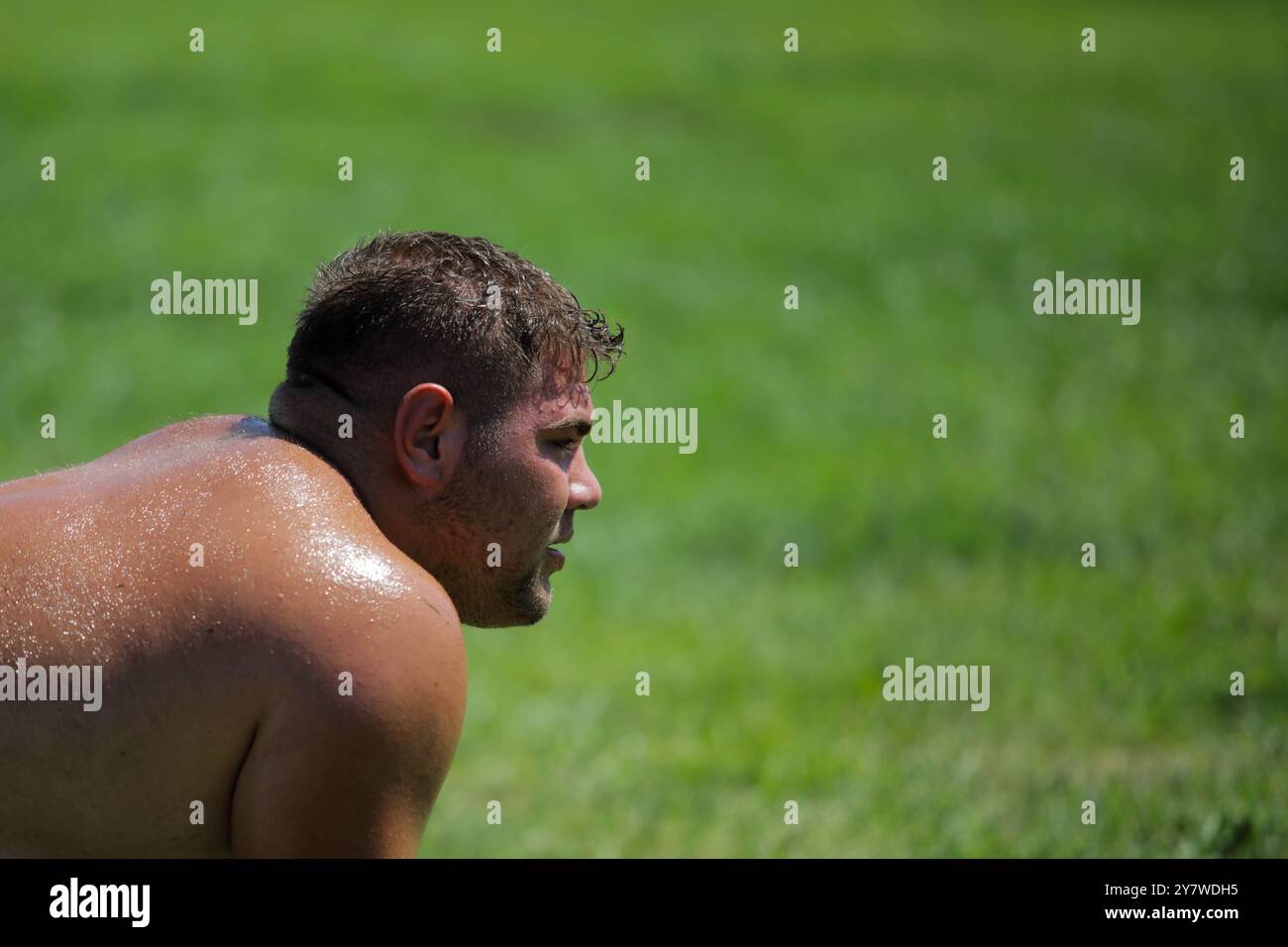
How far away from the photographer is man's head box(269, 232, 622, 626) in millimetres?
3441

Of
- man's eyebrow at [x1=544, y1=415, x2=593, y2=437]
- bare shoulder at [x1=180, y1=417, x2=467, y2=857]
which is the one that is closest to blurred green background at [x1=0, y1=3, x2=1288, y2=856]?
man's eyebrow at [x1=544, y1=415, x2=593, y2=437]

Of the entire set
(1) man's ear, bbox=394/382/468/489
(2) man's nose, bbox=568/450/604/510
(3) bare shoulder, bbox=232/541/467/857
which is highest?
(1) man's ear, bbox=394/382/468/489

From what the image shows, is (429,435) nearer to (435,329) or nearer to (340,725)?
(435,329)

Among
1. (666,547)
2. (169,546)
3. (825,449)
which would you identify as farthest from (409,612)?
(825,449)

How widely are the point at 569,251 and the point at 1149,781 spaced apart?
34.6 ft

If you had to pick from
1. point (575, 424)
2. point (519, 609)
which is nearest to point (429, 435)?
point (575, 424)

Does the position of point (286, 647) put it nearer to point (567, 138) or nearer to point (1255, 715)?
point (1255, 715)

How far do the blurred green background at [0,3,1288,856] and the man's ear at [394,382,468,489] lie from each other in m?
3.29

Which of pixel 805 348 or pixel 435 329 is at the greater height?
pixel 435 329

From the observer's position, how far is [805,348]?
15375mm

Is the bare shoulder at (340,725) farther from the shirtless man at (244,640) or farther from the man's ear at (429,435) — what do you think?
the man's ear at (429,435)

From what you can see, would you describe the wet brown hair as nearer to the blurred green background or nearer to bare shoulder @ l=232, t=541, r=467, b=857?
bare shoulder @ l=232, t=541, r=467, b=857

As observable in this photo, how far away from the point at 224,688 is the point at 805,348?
41.6 feet

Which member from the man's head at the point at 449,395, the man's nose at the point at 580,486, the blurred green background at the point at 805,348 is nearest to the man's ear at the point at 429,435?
the man's head at the point at 449,395
